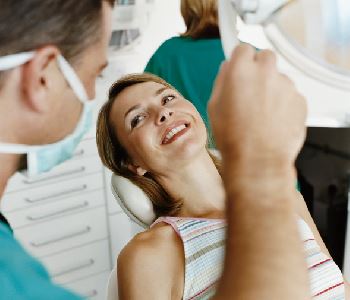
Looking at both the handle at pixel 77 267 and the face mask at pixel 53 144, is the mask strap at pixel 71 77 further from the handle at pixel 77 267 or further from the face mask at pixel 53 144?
the handle at pixel 77 267

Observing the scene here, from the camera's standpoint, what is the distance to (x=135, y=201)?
1.39m

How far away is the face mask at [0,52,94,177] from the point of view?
0.70 metres

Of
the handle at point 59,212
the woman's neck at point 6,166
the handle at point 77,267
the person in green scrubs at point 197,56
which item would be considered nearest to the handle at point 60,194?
the handle at point 59,212

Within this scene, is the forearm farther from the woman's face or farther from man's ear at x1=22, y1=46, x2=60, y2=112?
the woman's face

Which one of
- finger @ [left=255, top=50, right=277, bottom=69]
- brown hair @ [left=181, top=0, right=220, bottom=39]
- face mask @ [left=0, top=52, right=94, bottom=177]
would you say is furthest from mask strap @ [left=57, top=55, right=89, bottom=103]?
brown hair @ [left=181, top=0, right=220, bottom=39]

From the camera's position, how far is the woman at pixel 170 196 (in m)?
1.17

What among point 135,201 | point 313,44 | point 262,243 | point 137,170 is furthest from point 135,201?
point 262,243

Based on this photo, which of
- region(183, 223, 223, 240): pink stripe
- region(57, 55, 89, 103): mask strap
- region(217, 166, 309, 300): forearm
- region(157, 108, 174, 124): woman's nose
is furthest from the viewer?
region(157, 108, 174, 124): woman's nose

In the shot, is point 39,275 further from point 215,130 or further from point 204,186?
point 204,186

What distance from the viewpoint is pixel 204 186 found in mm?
1402

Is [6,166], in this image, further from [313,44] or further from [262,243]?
[313,44]

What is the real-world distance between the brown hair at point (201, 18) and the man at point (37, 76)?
106 cm

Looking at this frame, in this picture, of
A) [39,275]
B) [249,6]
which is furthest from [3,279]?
[249,6]

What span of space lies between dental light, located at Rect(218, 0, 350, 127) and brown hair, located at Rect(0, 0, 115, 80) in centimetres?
58
